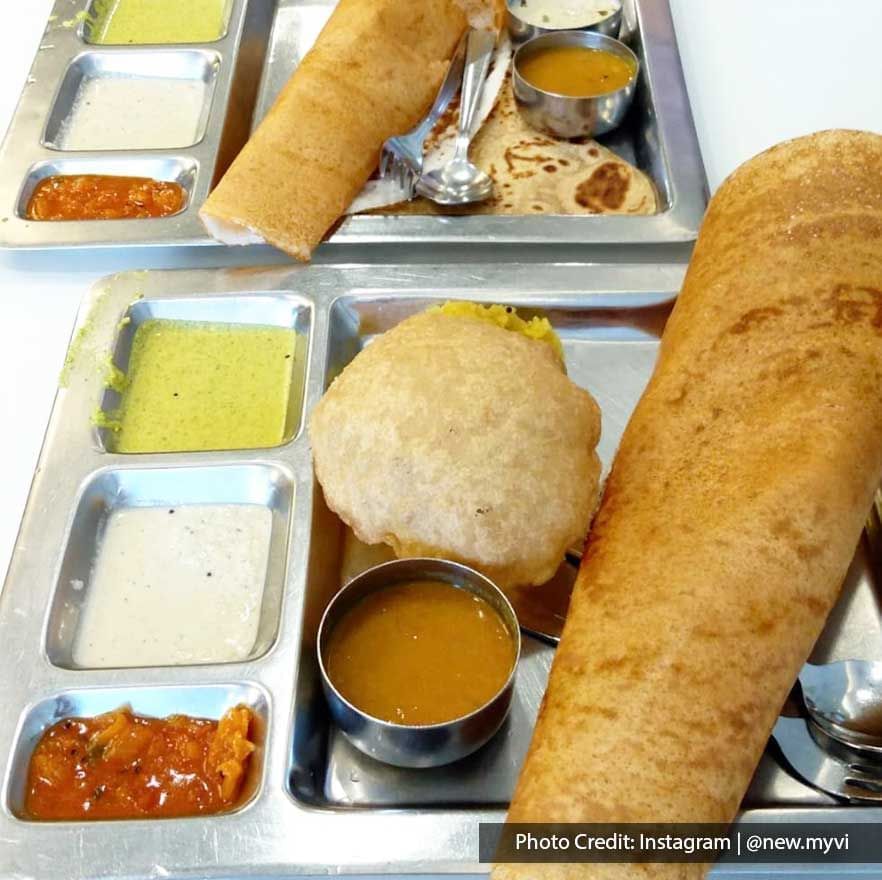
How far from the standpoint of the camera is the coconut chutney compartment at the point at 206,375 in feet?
6.98

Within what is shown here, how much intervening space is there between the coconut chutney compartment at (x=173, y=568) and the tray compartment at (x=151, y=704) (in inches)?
2.5

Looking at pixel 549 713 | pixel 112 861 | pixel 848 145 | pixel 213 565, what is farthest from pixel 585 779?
pixel 848 145

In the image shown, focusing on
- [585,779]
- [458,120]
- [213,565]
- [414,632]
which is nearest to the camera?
[585,779]

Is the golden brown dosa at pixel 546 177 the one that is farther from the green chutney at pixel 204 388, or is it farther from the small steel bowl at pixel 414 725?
the small steel bowl at pixel 414 725

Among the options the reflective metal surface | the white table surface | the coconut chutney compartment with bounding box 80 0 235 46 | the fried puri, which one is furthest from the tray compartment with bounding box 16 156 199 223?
the fried puri

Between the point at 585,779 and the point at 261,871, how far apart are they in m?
0.57

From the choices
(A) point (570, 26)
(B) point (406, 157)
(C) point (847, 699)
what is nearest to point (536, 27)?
(A) point (570, 26)

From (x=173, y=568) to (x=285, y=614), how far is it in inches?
11.8

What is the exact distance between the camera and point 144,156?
280 cm

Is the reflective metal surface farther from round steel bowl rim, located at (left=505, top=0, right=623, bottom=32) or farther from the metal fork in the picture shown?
round steel bowl rim, located at (left=505, top=0, right=623, bottom=32)

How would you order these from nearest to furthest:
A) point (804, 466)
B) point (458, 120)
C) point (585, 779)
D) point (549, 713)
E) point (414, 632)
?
point (585, 779) < point (549, 713) < point (804, 466) < point (414, 632) < point (458, 120)

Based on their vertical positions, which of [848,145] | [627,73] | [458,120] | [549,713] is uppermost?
[848,145]

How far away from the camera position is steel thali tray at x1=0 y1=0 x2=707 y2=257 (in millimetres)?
2482

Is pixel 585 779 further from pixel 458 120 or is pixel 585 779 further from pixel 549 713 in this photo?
pixel 458 120
